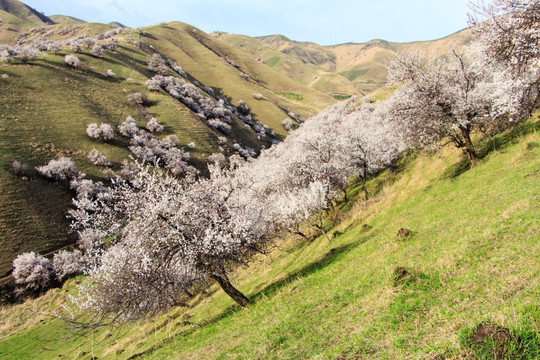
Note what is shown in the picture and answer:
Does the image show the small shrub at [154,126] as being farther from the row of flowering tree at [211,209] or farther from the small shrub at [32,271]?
the row of flowering tree at [211,209]

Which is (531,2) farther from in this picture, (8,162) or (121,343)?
(8,162)

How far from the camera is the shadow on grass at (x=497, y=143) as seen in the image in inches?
886

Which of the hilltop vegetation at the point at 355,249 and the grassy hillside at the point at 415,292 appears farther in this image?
the hilltop vegetation at the point at 355,249

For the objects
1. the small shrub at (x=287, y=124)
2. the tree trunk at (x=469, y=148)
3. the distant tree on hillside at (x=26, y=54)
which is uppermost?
the distant tree on hillside at (x=26, y=54)

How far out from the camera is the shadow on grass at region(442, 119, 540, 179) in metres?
22.5

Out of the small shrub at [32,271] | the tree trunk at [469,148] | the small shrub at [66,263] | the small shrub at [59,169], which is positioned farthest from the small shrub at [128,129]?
the tree trunk at [469,148]

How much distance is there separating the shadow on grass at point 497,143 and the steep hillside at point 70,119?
5499 centimetres

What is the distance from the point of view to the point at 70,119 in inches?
2608

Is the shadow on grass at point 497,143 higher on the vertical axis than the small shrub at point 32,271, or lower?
lower

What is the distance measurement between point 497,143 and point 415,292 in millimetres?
23741

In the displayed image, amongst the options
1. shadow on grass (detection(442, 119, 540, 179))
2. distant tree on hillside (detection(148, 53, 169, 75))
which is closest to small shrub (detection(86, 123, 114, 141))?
distant tree on hillside (detection(148, 53, 169, 75))

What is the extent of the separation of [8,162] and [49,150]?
769 cm

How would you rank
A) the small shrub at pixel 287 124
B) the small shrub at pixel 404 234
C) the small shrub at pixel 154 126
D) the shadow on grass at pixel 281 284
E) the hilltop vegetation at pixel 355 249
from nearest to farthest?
the hilltop vegetation at pixel 355 249
the small shrub at pixel 404 234
the shadow on grass at pixel 281 284
the small shrub at pixel 154 126
the small shrub at pixel 287 124

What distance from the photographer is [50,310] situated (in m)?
35.5
